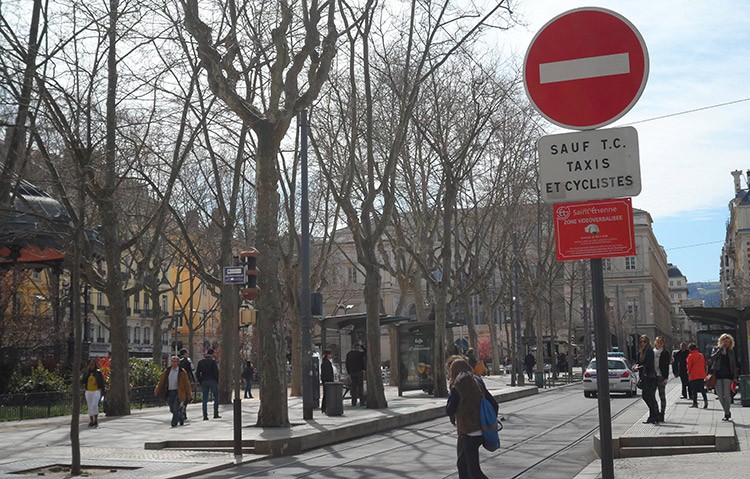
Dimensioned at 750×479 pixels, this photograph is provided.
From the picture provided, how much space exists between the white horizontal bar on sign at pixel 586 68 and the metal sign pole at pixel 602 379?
37.3 inches

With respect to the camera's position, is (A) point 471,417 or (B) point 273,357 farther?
(B) point 273,357

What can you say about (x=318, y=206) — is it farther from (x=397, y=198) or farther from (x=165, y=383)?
(x=165, y=383)

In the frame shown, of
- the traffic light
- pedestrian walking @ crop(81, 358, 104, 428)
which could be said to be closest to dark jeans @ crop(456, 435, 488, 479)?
the traffic light

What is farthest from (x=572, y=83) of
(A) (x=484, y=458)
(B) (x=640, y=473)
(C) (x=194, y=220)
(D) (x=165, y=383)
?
(C) (x=194, y=220)

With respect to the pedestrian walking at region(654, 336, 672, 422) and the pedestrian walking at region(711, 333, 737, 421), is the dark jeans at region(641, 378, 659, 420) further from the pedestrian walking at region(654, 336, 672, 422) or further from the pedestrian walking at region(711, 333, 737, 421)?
the pedestrian walking at region(711, 333, 737, 421)

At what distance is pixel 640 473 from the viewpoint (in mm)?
11117

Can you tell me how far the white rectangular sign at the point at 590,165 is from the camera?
4316 mm

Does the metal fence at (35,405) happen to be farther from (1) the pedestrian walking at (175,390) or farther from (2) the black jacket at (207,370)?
(1) the pedestrian walking at (175,390)

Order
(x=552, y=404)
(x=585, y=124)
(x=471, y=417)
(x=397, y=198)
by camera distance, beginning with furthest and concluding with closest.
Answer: (x=397, y=198) < (x=552, y=404) < (x=471, y=417) < (x=585, y=124)

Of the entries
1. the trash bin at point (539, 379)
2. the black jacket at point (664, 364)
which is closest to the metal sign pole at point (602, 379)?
the black jacket at point (664, 364)

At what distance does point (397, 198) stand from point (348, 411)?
61.4 feet

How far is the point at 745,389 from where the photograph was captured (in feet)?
76.1

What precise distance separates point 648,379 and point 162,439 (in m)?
9.22

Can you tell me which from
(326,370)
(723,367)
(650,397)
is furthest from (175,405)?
(723,367)
